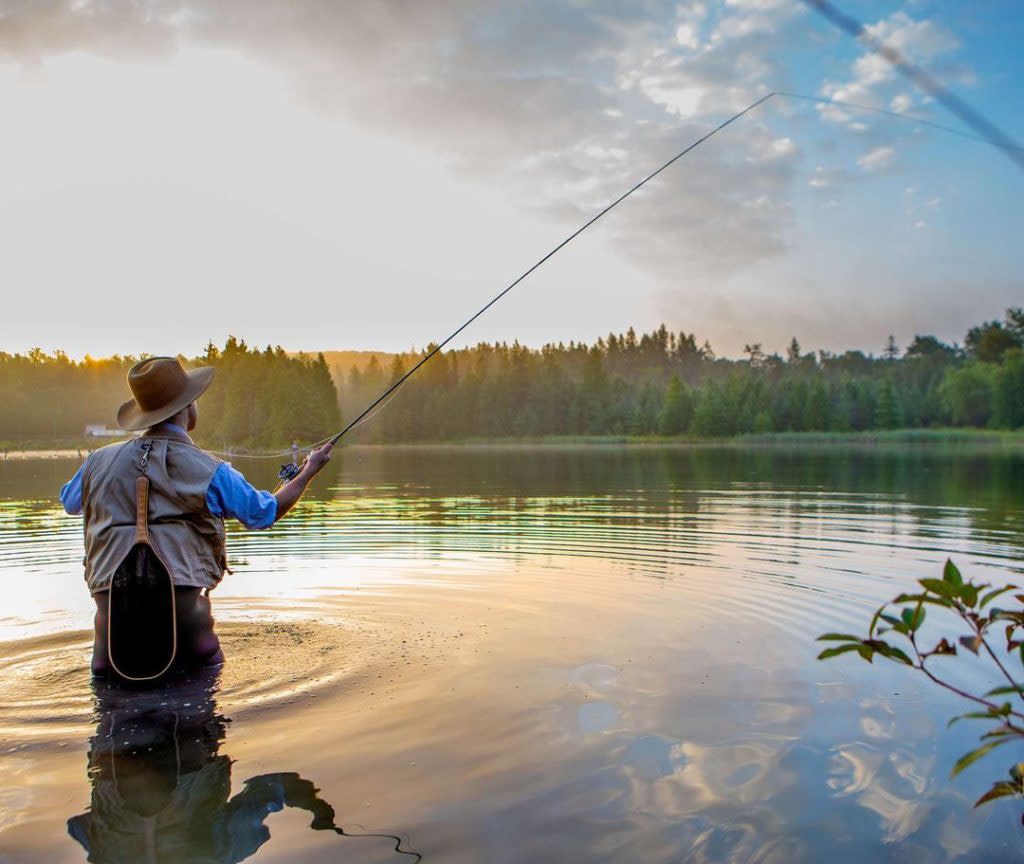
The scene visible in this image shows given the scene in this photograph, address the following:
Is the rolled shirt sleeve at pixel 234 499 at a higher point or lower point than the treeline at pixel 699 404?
lower

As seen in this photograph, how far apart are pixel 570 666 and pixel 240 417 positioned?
102509 mm

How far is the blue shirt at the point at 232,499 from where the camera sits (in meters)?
5.52

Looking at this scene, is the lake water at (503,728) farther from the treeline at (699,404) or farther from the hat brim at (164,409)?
the treeline at (699,404)

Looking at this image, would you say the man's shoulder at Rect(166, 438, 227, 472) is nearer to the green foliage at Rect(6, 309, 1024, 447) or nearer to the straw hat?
the straw hat

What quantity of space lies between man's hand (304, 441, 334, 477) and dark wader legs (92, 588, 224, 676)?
1044mm

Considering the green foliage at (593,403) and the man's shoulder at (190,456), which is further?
the green foliage at (593,403)

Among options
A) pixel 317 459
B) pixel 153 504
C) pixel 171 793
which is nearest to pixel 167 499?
pixel 153 504

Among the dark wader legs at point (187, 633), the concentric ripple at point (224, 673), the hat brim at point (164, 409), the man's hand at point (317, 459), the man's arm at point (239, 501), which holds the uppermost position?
the hat brim at point (164, 409)

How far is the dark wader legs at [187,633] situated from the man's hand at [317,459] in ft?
3.43

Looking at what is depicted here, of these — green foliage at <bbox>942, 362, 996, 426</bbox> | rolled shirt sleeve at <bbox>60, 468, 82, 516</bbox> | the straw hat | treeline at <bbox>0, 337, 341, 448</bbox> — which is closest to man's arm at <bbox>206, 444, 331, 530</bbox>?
the straw hat

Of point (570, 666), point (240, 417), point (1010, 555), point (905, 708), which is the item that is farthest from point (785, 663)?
point (240, 417)

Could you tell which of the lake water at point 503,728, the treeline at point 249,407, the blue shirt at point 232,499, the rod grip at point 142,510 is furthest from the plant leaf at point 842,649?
the treeline at point 249,407

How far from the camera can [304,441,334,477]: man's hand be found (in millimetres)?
5938

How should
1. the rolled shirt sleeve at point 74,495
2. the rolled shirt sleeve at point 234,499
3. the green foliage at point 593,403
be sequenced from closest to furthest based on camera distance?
the rolled shirt sleeve at point 234,499 → the rolled shirt sleeve at point 74,495 → the green foliage at point 593,403
